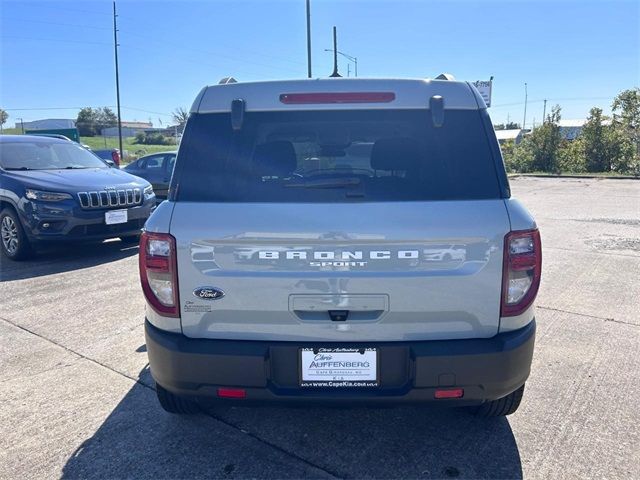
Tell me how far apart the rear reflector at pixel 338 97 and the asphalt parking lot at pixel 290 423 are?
1730 millimetres

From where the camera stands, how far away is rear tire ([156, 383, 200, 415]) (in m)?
2.74

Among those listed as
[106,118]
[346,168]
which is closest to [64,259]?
[346,168]

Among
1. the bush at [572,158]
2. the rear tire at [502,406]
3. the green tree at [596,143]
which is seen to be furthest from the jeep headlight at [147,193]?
the bush at [572,158]

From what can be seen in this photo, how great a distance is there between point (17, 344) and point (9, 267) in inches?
128

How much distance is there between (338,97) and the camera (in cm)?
239

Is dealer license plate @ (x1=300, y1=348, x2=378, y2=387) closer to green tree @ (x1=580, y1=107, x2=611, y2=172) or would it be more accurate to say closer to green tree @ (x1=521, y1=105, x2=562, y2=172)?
green tree @ (x1=580, y1=107, x2=611, y2=172)

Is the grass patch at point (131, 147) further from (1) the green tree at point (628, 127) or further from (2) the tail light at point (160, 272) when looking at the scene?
(2) the tail light at point (160, 272)

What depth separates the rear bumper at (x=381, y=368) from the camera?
219cm

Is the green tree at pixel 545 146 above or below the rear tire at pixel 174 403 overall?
above

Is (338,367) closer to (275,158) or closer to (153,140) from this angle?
(275,158)

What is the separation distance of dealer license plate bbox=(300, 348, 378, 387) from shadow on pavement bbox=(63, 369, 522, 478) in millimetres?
452

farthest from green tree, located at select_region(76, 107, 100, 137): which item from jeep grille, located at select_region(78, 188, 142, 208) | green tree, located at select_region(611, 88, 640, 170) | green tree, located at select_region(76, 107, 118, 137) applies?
jeep grille, located at select_region(78, 188, 142, 208)

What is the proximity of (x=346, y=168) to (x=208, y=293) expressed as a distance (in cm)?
98

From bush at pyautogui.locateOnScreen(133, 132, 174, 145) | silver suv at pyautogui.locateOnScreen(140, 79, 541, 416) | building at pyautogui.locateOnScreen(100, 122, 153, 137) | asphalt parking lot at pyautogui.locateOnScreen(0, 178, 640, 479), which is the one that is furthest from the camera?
building at pyautogui.locateOnScreen(100, 122, 153, 137)
